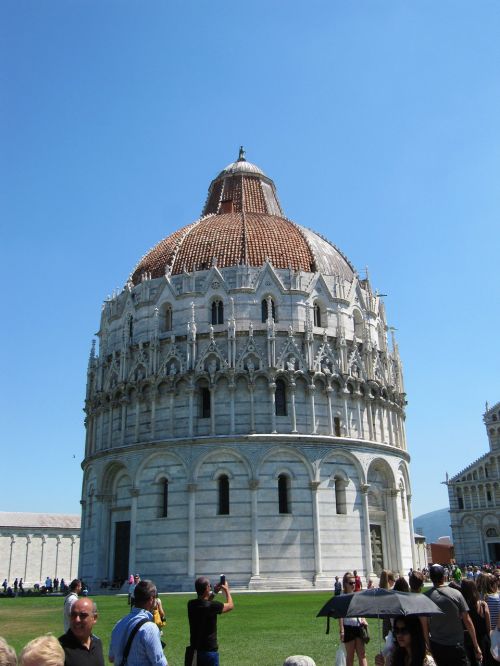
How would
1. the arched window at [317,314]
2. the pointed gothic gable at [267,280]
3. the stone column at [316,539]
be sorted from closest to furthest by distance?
the stone column at [316,539], the pointed gothic gable at [267,280], the arched window at [317,314]

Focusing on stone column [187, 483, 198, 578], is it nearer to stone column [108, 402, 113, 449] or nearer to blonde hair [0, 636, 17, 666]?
stone column [108, 402, 113, 449]

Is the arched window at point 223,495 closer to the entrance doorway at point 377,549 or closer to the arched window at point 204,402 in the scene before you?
the arched window at point 204,402

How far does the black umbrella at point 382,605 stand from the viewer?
24.3 feet

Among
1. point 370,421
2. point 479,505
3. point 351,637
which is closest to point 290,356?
point 370,421

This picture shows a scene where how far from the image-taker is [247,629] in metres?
18.5

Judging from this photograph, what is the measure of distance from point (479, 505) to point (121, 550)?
51352 mm

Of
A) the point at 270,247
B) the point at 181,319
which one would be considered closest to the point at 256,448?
the point at 181,319

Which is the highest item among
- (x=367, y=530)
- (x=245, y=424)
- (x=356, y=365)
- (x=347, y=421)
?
(x=356, y=365)

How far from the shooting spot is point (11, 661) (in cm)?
441

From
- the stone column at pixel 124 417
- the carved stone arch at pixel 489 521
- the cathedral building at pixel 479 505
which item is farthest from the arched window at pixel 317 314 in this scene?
the carved stone arch at pixel 489 521

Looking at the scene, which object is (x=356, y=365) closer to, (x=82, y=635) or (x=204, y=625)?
(x=204, y=625)

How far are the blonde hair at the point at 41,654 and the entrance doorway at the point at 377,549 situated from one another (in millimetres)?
37665

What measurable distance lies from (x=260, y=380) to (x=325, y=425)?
4753mm

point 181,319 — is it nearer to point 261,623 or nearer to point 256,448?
point 256,448
